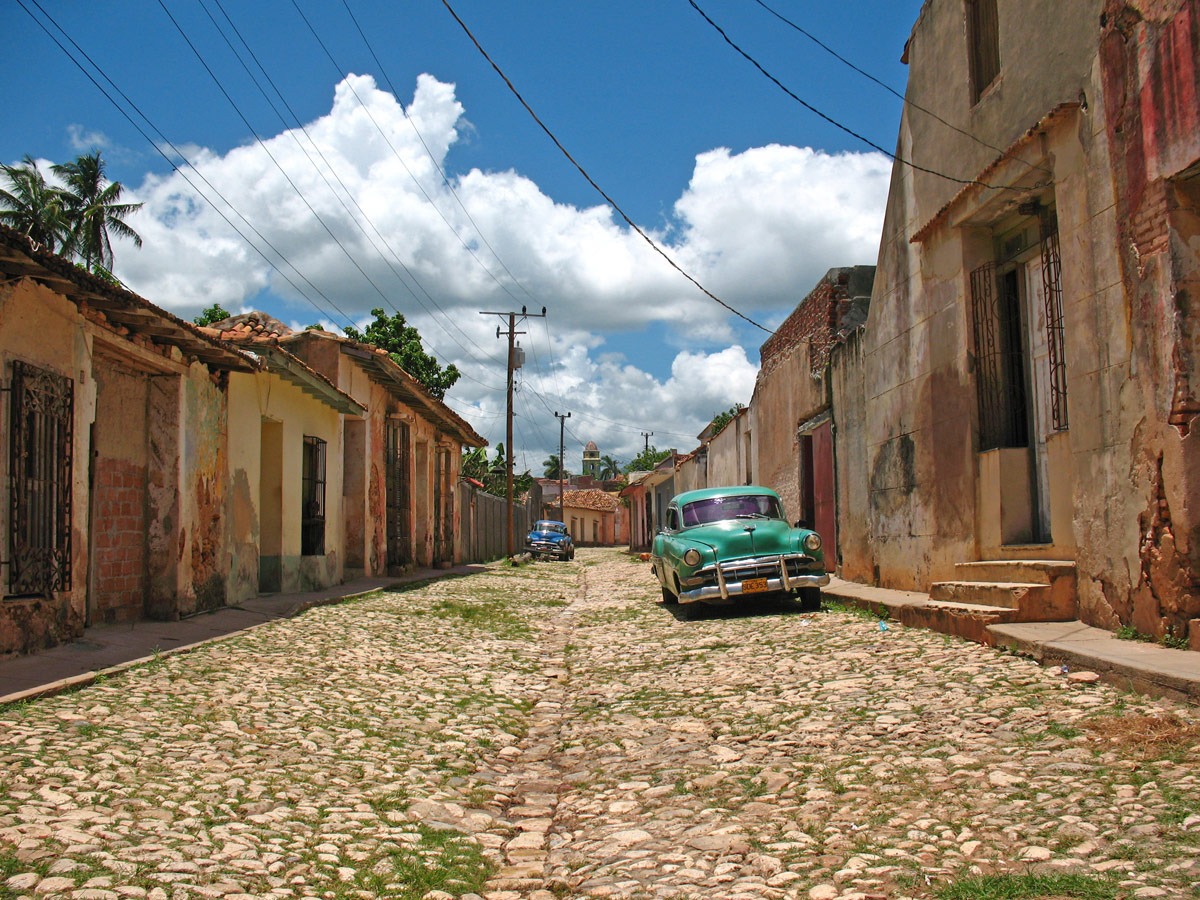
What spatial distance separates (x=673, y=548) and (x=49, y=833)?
8954mm

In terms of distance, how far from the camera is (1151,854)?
10.6 ft

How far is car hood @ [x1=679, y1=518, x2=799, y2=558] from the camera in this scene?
37.1 feet

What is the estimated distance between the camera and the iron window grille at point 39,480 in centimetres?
740

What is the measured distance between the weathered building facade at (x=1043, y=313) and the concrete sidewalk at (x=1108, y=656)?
0.88 feet

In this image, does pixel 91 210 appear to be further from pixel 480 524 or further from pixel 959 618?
pixel 959 618

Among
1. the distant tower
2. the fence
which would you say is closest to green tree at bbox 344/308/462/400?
the fence

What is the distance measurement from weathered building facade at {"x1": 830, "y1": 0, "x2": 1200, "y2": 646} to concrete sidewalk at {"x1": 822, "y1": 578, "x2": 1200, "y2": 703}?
0.27 metres

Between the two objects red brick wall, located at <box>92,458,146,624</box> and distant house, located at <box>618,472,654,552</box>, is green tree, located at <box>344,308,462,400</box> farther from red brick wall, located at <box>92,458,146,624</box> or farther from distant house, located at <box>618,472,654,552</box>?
red brick wall, located at <box>92,458,146,624</box>

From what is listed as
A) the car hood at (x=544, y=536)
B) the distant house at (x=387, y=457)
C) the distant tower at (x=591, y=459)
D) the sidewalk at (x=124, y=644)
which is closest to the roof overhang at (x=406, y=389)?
the distant house at (x=387, y=457)

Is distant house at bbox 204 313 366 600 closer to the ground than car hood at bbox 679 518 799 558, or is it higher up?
higher up

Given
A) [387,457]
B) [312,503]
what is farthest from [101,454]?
[387,457]

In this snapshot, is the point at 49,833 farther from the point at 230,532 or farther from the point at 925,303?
the point at 925,303

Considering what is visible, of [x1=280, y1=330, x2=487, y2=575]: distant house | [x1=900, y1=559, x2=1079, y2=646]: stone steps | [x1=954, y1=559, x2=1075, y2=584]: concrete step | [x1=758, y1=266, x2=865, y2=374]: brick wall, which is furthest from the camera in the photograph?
[x1=280, y1=330, x2=487, y2=575]: distant house

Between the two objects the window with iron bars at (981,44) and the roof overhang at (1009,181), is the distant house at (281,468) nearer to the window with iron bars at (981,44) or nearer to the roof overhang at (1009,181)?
the roof overhang at (1009,181)
